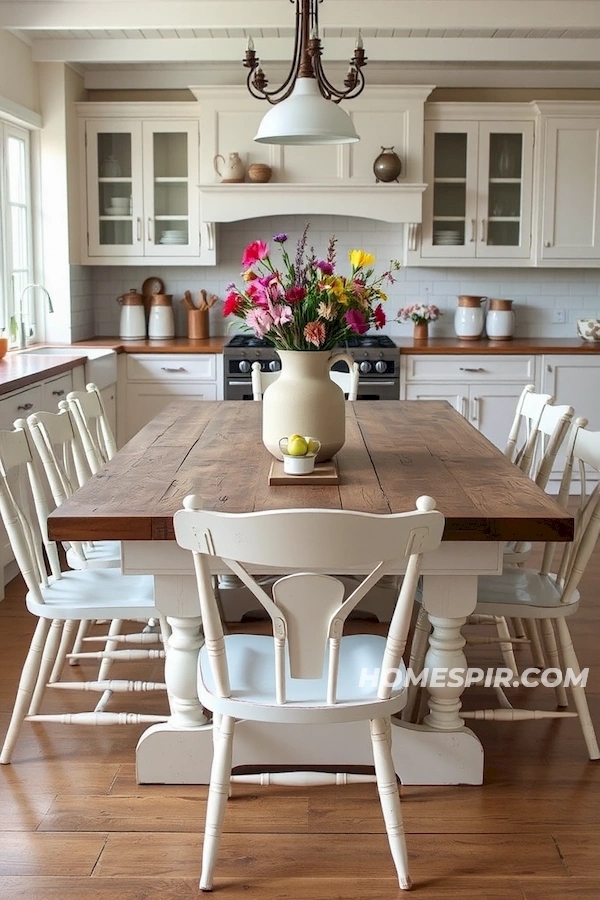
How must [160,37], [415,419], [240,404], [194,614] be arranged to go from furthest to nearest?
1. [160,37]
2. [240,404]
3. [415,419]
4. [194,614]

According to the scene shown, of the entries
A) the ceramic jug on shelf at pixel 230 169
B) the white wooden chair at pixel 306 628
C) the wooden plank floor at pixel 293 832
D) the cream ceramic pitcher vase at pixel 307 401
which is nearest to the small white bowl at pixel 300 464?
the cream ceramic pitcher vase at pixel 307 401

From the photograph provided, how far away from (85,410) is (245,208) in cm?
287

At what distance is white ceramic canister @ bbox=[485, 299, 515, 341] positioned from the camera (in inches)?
247

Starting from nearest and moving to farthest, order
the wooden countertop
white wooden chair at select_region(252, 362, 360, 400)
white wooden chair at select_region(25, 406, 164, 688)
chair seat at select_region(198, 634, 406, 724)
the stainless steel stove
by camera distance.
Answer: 1. chair seat at select_region(198, 634, 406, 724)
2. the wooden countertop
3. white wooden chair at select_region(25, 406, 164, 688)
4. white wooden chair at select_region(252, 362, 360, 400)
5. the stainless steel stove

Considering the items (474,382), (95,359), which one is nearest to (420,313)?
(474,382)

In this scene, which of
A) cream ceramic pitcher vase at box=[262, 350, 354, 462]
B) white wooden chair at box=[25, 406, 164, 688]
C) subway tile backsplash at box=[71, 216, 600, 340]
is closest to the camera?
cream ceramic pitcher vase at box=[262, 350, 354, 462]

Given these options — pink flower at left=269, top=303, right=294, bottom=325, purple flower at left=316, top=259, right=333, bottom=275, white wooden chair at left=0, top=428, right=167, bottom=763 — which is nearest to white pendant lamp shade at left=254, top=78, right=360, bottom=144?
purple flower at left=316, top=259, right=333, bottom=275

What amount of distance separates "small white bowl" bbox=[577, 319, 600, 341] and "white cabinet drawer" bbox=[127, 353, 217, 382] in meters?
2.28

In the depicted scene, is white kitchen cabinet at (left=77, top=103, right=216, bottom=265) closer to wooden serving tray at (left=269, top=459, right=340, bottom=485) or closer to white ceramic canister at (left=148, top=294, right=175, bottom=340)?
white ceramic canister at (left=148, top=294, right=175, bottom=340)

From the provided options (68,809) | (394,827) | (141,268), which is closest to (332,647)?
(394,827)

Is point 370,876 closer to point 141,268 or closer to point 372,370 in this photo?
point 372,370

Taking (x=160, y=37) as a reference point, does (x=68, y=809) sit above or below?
below

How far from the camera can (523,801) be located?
8.13 ft

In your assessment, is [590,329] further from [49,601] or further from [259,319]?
[49,601]
